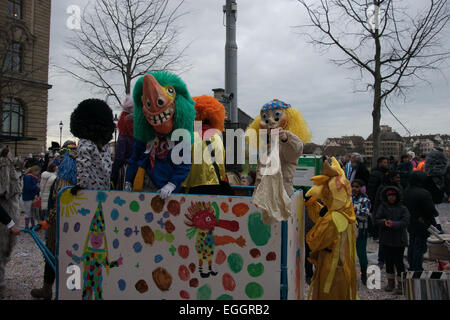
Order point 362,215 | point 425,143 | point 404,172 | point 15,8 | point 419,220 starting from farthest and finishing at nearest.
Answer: point 425,143 → point 15,8 → point 404,172 → point 362,215 → point 419,220

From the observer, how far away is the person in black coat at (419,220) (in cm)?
423

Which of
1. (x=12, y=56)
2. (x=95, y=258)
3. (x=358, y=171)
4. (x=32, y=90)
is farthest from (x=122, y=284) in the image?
(x=32, y=90)

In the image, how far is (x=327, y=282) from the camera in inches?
105

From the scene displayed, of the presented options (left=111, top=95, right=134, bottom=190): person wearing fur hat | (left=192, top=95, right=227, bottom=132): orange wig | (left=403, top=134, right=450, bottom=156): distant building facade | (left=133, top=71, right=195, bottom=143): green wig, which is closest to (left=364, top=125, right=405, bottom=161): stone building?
(left=403, top=134, right=450, bottom=156): distant building facade

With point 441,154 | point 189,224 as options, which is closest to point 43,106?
point 441,154

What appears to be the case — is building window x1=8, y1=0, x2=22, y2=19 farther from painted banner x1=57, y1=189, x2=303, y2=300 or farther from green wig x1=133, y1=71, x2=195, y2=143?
painted banner x1=57, y1=189, x2=303, y2=300

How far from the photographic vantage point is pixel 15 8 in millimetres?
21656

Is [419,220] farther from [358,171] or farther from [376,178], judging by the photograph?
[358,171]

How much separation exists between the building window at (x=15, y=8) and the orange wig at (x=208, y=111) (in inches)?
898

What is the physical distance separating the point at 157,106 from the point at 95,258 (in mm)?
1141

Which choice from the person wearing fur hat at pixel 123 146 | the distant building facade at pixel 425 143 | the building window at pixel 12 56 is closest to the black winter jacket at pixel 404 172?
the distant building facade at pixel 425 143

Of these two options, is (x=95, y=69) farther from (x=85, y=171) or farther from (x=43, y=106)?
(x=43, y=106)

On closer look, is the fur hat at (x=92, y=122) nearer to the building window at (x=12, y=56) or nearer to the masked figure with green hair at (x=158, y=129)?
the masked figure with green hair at (x=158, y=129)
